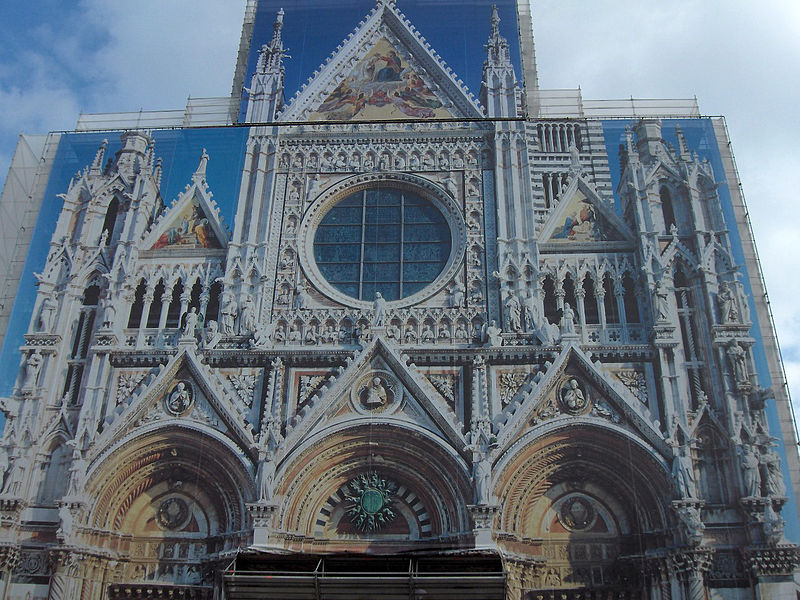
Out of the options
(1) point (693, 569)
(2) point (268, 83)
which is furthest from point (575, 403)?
(2) point (268, 83)

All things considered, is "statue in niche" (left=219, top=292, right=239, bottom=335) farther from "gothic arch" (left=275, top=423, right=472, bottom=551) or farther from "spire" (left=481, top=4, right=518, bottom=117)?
"spire" (left=481, top=4, right=518, bottom=117)

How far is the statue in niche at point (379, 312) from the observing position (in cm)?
1446

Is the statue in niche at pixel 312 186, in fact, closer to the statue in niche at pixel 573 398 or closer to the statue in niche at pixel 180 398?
the statue in niche at pixel 180 398

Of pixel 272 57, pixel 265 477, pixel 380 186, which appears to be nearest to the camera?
pixel 265 477

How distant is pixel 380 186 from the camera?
54.6ft

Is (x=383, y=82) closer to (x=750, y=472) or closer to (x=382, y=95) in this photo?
(x=382, y=95)

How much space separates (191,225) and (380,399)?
5.37 m

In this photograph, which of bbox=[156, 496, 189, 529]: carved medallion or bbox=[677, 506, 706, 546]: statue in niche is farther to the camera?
bbox=[156, 496, 189, 529]: carved medallion

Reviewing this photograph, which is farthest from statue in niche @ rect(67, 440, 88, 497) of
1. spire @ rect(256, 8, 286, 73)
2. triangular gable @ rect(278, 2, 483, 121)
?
spire @ rect(256, 8, 286, 73)

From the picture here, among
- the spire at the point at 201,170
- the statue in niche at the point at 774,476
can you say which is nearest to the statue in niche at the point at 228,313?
the spire at the point at 201,170

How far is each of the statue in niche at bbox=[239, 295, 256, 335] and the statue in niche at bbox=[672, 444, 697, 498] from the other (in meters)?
7.38

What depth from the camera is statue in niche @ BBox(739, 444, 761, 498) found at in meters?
12.6

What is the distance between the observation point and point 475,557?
1155cm

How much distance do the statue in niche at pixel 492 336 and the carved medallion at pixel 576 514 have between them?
2.83 m
